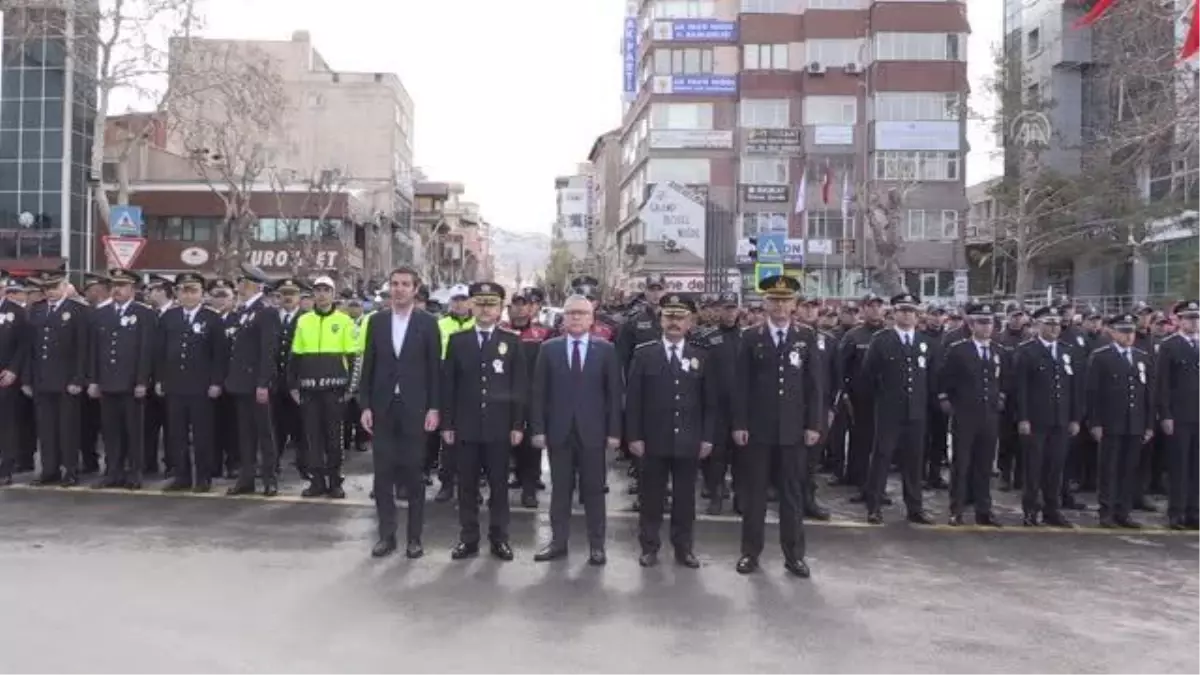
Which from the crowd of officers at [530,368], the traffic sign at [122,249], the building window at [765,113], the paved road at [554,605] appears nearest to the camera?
the paved road at [554,605]

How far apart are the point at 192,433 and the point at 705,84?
5262 cm

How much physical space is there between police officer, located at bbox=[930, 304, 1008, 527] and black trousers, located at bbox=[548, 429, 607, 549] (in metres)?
3.98

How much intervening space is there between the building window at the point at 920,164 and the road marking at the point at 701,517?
162 feet

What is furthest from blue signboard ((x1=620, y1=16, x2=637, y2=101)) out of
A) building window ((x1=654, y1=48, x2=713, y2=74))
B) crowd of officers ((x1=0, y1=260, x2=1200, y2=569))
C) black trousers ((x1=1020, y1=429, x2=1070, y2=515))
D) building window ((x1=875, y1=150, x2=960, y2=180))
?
black trousers ((x1=1020, y1=429, x2=1070, y2=515))

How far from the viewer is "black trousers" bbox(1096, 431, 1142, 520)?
37.4ft

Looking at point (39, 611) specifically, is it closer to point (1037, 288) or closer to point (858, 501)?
point (858, 501)

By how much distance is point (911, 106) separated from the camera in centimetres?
5869

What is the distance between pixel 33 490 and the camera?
1169 cm

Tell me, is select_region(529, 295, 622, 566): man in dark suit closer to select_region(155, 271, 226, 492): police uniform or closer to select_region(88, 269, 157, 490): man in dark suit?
select_region(155, 271, 226, 492): police uniform

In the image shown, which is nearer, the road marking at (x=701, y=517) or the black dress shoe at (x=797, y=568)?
the black dress shoe at (x=797, y=568)

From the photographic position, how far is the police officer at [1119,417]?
37.3 ft

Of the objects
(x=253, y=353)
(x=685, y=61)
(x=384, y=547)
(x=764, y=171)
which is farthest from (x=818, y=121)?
(x=384, y=547)

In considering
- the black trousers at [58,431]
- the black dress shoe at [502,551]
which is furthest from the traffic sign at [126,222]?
the black dress shoe at [502,551]

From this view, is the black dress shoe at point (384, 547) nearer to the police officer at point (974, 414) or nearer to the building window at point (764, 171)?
the police officer at point (974, 414)
